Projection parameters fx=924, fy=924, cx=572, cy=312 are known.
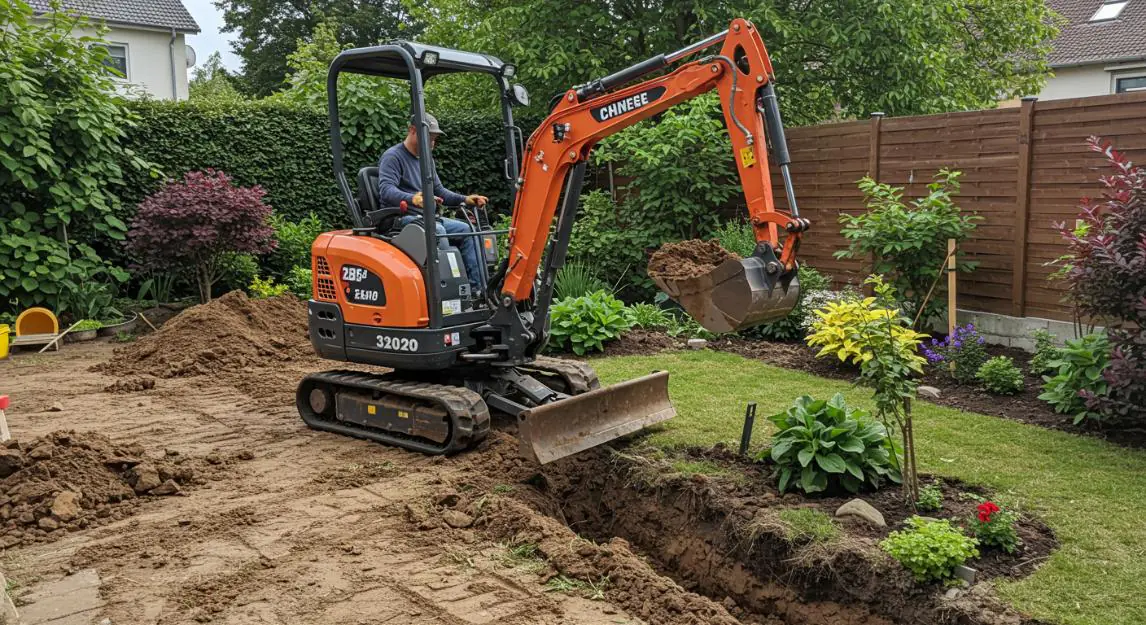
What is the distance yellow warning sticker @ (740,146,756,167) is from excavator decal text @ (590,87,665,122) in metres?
0.63

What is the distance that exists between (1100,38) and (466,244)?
23.4m

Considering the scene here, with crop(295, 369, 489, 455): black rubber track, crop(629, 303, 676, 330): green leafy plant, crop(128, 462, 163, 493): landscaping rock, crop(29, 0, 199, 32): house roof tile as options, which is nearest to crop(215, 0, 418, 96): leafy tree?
crop(29, 0, 199, 32): house roof tile

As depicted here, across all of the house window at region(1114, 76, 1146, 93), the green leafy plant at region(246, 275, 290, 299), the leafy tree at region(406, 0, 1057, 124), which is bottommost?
the green leafy plant at region(246, 275, 290, 299)

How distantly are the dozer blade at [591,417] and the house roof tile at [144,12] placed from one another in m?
22.1

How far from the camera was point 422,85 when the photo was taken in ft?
19.6

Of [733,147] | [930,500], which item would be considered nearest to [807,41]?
[733,147]

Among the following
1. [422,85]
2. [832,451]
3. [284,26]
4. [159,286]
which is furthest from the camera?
[284,26]

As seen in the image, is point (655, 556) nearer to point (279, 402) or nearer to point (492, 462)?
point (492, 462)

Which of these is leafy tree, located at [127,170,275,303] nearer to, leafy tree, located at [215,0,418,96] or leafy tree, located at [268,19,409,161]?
leafy tree, located at [268,19,409,161]

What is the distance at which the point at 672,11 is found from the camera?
13.0m

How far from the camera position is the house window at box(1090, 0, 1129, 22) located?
24328 mm

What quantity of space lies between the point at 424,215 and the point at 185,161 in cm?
724

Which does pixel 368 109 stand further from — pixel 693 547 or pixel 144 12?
pixel 144 12

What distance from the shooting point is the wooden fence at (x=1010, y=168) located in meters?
7.68
